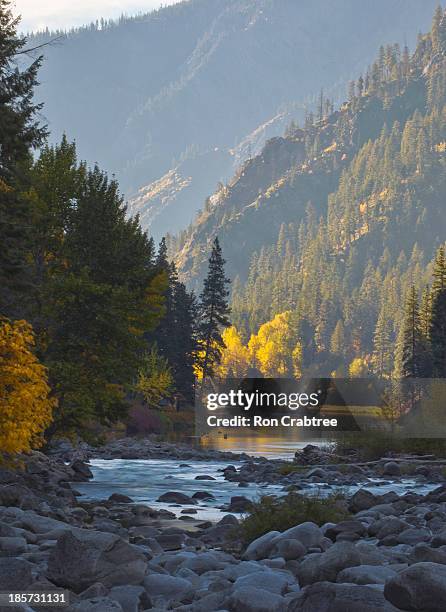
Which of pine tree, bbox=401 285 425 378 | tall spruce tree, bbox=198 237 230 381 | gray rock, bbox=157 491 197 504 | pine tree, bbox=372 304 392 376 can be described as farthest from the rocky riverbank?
pine tree, bbox=372 304 392 376

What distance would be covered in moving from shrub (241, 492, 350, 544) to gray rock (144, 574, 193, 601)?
15.4ft

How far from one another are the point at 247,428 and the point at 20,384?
6099 cm

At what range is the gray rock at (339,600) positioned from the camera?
9.14 meters

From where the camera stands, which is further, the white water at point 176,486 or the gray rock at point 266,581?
the white water at point 176,486

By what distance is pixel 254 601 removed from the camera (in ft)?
33.3

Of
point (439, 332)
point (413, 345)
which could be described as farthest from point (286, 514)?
point (413, 345)

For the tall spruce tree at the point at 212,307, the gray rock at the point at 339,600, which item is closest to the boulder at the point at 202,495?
the gray rock at the point at 339,600

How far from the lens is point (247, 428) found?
261 feet

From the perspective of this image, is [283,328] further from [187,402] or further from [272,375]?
[187,402]

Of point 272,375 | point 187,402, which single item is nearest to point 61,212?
point 187,402

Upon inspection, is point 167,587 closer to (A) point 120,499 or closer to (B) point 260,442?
(A) point 120,499

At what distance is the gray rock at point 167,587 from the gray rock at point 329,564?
56.3 inches

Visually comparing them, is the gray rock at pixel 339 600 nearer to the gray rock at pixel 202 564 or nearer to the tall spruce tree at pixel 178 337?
the gray rock at pixel 202 564

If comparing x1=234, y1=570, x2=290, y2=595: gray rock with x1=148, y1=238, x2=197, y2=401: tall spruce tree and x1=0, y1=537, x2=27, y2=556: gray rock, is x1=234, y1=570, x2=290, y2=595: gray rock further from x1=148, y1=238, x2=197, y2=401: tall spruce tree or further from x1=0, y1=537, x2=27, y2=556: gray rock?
x1=148, y1=238, x2=197, y2=401: tall spruce tree
